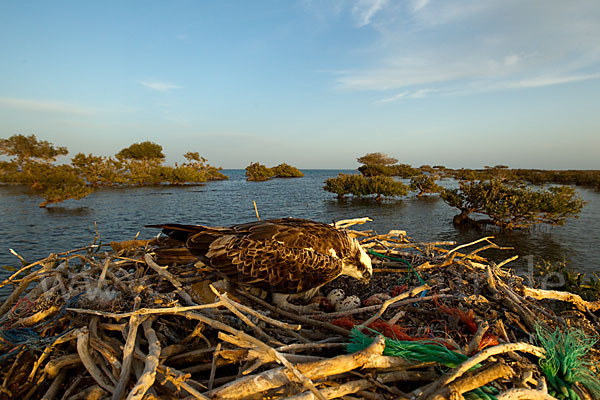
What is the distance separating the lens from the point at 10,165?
158 ft

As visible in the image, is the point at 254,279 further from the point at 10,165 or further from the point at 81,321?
the point at 10,165

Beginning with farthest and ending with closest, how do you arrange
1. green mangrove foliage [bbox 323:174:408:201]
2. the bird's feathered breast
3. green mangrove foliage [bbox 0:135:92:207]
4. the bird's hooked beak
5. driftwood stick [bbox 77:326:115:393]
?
green mangrove foliage [bbox 0:135:92:207] → green mangrove foliage [bbox 323:174:408:201] → the bird's hooked beak → the bird's feathered breast → driftwood stick [bbox 77:326:115:393]

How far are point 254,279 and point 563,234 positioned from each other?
2103 cm

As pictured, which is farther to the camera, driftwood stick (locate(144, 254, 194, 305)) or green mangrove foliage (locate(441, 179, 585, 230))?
green mangrove foliage (locate(441, 179, 585, 230))

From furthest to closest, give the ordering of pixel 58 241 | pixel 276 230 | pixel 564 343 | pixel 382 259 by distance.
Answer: pixel 58 241 → pixel 382 259 → pixel 276 230 → pixel 564 343

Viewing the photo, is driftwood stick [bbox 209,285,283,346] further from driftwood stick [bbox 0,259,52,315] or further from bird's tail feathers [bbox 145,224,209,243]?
driftwood stick [bbox 0,259,52,315]

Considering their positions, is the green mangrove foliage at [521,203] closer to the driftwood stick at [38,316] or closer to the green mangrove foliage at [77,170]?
the driftwood stick at [38,316]

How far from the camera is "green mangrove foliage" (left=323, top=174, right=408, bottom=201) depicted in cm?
2930

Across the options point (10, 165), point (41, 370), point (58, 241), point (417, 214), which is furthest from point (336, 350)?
point (10, 165)

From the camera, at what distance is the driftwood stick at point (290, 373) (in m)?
1.64

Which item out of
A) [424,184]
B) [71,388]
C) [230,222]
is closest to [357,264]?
[71,388]

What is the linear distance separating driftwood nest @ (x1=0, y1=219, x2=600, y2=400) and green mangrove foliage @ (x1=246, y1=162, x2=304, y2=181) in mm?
74125

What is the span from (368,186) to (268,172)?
5374cm

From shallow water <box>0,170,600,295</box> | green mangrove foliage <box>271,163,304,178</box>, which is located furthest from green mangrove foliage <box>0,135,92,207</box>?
green mangrove foliage <box>271,163,304,178</box>
